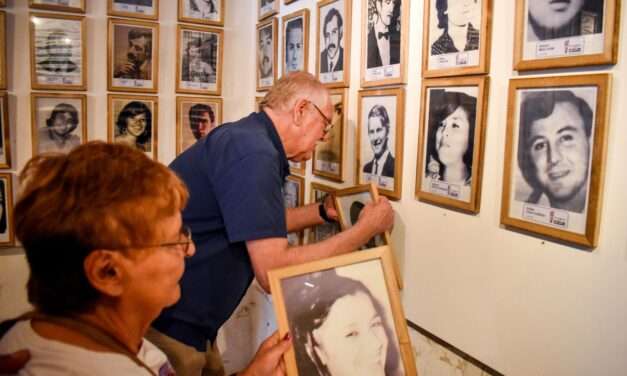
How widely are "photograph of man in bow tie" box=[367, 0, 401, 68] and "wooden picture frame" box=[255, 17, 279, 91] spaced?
31.1 inches

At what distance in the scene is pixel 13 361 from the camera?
64 cm

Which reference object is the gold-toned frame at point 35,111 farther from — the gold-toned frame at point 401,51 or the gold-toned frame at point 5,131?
the gold-toned frame at point 401,51

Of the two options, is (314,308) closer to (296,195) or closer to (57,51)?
(296,195)

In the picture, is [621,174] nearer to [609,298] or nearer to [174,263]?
[609,298]

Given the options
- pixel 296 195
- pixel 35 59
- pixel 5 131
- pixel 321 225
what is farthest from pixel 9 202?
pixel 321 225


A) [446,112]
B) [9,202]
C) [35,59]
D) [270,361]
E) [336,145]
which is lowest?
[270,361]

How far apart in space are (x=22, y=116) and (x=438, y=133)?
1.94m

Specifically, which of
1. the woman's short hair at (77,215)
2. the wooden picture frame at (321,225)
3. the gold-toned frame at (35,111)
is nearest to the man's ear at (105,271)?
the woman's short hair at (77,215)

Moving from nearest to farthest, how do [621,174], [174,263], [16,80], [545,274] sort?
[174,263] → [621,174] → [545,274] → [16,80]

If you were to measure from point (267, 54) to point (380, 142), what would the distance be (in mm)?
1064

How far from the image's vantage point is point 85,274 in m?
0.71

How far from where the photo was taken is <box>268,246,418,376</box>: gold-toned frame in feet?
3.35

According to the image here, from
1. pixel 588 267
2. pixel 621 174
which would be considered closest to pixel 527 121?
pixel 621 174

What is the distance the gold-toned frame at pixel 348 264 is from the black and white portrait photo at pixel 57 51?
1.79m
